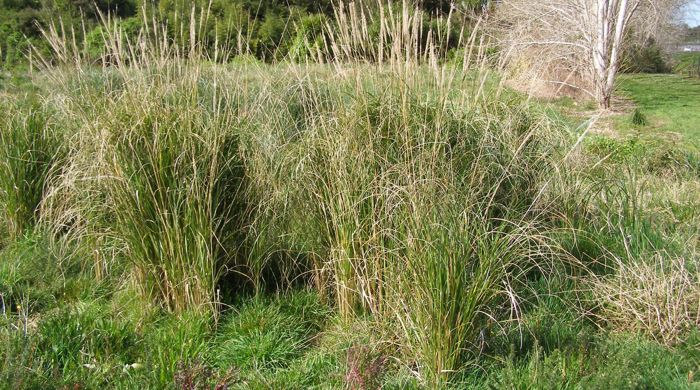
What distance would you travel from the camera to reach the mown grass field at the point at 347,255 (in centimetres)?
304

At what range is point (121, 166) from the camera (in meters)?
3.65

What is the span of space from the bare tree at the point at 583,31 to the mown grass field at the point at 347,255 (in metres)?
9.93

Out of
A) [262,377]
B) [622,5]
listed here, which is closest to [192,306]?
[262,377]

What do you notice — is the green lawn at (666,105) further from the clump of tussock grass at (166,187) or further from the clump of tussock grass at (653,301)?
the clump of tussock grass at (166,187)

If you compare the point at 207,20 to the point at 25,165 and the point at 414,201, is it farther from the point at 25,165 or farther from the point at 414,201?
the point at 414,201

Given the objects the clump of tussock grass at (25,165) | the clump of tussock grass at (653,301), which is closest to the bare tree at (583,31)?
the clump of tussock grass at (25,165)

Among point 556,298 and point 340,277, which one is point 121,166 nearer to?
point 340,277

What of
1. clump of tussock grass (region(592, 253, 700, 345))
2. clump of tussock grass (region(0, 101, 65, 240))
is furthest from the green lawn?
clump of tussock grass (region(0, 101, 65, 240))

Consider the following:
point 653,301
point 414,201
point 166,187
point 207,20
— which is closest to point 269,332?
point 166,187

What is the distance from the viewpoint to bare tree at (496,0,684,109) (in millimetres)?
14023

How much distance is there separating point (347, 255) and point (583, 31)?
12.7 meters

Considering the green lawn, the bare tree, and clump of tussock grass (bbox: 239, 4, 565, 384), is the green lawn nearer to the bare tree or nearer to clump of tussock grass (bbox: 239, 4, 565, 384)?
the bare tree

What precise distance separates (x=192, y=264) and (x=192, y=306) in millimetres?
244

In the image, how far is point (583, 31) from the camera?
14.5 metres
